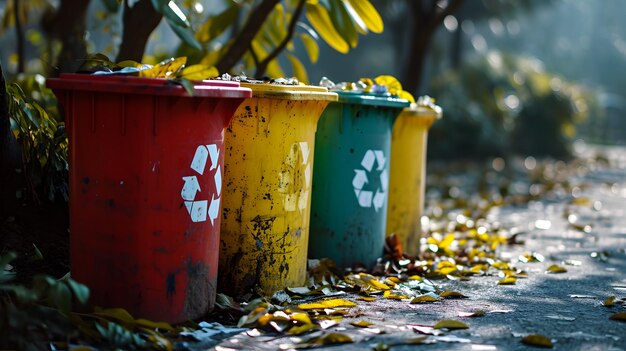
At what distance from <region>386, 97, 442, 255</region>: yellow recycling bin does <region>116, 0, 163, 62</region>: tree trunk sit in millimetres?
1742

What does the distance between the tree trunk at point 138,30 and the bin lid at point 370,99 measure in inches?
54.5

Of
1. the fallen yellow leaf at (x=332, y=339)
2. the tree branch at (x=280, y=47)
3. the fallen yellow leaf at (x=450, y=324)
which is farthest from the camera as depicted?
the tree branch at (x=280, y=47)

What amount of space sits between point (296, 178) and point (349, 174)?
80 centimetres

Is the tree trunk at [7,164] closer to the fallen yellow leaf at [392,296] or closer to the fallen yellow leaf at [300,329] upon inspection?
the fallen yellow leaf at [300,329]

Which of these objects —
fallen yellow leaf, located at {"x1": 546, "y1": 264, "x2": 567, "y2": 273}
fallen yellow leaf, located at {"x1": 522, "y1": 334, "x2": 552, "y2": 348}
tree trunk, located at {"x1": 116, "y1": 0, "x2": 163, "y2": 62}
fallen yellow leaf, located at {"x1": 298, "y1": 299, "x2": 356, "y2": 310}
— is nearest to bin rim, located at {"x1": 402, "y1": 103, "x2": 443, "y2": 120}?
fallen yellow leaf, located at {"x1": 546, "y1": 264, "x2": 567, "y2": 273}

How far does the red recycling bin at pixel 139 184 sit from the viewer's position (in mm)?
3504

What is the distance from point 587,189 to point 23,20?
8.45 metres

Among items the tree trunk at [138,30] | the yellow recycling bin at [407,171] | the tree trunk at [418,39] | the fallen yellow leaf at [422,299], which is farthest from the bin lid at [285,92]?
the tree trunk at [418,39]

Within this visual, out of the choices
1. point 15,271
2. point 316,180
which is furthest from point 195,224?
point 316,180

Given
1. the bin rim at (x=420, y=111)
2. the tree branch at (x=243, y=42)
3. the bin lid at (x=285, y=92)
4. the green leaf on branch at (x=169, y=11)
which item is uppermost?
the tree branch at (x=243, y=42)

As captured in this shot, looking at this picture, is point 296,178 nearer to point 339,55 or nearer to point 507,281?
point 507,281

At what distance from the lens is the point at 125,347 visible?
133 inches

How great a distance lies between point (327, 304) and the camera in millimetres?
4145

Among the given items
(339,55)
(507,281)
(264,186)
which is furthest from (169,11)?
(339,55)
